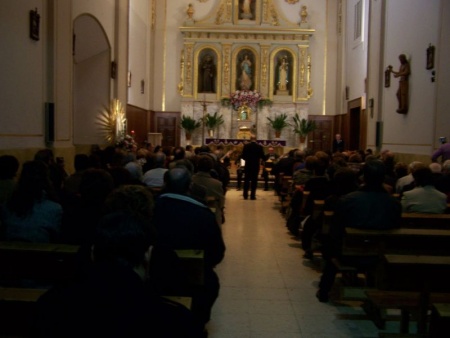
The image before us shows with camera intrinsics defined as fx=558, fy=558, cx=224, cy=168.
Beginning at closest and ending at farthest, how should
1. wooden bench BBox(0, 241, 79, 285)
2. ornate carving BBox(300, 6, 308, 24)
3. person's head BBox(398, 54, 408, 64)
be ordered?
wooden bench BBox(0, 241, 79, 285) → person's head BBox(398, 54, 408, 64) → ornate carving BBox(300, 6, 308, 24)

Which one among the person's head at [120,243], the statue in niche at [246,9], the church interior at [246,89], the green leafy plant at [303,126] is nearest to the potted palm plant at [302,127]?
the green leafy plant at [303,126]

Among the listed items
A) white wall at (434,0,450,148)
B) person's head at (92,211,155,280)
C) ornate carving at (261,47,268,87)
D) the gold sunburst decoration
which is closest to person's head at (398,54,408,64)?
A: white wall at (434,0,450,148)

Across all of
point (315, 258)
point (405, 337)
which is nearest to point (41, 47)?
point (315, 258)

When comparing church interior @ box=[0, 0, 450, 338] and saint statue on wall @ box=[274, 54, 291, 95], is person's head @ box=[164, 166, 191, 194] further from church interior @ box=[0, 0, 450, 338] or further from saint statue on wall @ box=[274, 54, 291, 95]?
saint statue on wall @ box=[274, 54, 291, 95]

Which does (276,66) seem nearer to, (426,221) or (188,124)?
(188,124)

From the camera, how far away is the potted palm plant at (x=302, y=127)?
20.1 meters

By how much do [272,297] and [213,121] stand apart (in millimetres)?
15312

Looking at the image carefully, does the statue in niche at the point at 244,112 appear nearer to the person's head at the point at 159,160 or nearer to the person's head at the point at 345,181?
the person's head at the point at 159,160

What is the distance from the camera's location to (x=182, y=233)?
361cm

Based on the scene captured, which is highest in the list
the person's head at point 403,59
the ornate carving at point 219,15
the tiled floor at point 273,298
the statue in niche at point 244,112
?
the ornate carving at point 219,15

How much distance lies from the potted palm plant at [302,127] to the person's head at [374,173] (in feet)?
51.3

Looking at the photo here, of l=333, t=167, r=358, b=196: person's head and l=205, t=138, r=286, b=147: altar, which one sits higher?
l=205, t=138, r=286, b=147: altar

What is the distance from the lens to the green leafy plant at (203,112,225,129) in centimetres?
2022

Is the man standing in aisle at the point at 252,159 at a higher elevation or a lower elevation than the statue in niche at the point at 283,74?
lower
